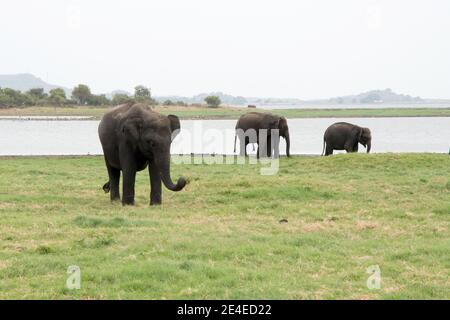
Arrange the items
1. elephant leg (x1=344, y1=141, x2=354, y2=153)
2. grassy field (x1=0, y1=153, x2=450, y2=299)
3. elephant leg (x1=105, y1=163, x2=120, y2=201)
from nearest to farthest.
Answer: grassy field (x1=0, y1=153, x2=450, y2=299) < elephant leg (x1=105, y1=163, x2=120, y2=201) < elephant leg (x1=344, y1=141, x2=354, y2=153)

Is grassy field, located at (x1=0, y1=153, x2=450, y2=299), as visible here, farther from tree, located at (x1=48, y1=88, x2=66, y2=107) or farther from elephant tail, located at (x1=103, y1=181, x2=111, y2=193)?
tree, located at (x1=48, y1=88, x2=66, y2=107)

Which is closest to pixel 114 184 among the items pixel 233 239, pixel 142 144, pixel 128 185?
pixel 128 185

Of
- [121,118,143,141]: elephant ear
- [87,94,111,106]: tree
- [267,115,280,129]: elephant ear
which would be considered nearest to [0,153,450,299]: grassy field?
[121,118,143,141]: elephant ear

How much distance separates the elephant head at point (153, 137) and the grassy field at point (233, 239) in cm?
108

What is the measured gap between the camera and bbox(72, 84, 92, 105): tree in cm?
12688

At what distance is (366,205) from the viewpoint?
1666cm

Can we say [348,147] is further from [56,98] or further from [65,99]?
[65,99]

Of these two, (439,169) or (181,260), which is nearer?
(181,260)

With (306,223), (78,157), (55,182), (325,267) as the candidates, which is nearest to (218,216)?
(306,223)

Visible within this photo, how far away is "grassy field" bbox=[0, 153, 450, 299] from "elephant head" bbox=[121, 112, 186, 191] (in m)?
1.08

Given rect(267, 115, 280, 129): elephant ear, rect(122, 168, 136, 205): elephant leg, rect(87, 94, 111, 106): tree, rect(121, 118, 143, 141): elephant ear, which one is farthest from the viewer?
rect(87, 94, 111, 106): tree

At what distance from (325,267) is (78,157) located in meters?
25.7
